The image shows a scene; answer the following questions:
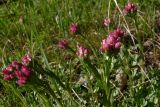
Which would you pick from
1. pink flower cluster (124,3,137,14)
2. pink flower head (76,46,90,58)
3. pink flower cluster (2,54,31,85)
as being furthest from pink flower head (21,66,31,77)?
pink flower cluster (124,3,137,14)

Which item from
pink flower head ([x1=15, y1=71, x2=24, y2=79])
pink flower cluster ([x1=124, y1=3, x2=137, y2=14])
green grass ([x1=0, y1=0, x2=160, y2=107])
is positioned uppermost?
pink flower cluster ([x1=124, y1=3, x2=137, y2=14])

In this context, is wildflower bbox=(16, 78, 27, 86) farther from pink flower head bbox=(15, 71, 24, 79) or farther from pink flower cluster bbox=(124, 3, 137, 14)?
pink flower cluster bbox=(124, 3, 137, 14)

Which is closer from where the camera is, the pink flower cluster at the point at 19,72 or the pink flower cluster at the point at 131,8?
the pink flower cluster at the point at 19,72

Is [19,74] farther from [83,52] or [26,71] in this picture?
[83,52]

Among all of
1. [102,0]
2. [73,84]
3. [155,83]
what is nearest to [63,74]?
[73,84]

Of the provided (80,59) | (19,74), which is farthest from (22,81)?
(80,59)

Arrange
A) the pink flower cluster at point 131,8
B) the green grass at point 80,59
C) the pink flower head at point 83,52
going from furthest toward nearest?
the pink flower cluster at point 131,8 → the green grass at point 80,59 → the pink flower head at point 83,52

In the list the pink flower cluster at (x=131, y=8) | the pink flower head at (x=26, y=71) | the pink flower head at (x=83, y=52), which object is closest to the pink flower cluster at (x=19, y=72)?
the pink flower head at (x=26, y=71)

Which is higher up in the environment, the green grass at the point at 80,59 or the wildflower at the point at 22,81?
the wildflower at the point at 22,81

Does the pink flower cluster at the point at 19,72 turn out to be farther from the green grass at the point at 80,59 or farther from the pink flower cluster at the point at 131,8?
the pink flower cluster at the point at 131,8
